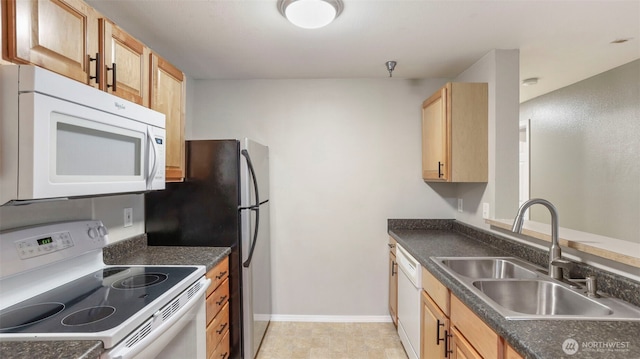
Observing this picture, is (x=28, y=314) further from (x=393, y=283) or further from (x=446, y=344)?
(x=393, y=283)

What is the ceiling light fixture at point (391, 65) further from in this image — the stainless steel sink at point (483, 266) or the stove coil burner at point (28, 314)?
the stove coil burner at point (28, 314)

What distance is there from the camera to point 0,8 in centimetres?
94

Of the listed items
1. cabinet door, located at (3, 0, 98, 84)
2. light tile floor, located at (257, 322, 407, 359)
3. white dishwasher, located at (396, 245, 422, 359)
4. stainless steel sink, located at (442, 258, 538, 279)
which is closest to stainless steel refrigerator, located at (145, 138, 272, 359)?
light tile floor, located at (257, 322, 407, 359)

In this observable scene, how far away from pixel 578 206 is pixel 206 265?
342 centimetres

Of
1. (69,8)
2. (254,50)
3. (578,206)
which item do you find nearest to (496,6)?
(254,50)

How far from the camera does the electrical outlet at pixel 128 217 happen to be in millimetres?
1977

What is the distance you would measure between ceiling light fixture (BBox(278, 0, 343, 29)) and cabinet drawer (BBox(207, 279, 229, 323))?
62.9 inches

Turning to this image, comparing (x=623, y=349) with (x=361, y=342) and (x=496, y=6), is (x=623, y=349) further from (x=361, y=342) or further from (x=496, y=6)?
(x=361, y=342)

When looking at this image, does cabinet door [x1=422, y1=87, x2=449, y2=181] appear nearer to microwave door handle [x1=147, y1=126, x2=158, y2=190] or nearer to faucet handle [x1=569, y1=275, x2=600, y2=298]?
faucet handle [x1=569, y1=275, x2=600, y2=298]

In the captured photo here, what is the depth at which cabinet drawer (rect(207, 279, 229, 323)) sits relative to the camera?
1.76m

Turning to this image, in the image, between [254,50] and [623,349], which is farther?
[254,50]

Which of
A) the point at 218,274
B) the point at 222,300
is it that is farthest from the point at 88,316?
the point at 222,300

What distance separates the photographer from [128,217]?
6.57ft

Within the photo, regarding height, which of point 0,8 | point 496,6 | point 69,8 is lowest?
point 0,8
